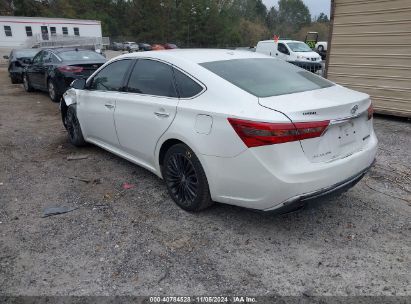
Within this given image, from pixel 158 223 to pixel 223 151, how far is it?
3.50 ft

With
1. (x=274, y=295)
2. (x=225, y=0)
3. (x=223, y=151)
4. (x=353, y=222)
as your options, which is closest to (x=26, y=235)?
(x=223, y=151)

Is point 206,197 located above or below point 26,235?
above

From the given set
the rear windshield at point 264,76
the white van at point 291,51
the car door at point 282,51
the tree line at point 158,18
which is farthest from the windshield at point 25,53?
the tree line at point 158,18

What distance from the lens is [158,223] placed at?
12.0 ft

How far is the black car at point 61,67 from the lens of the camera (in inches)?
375

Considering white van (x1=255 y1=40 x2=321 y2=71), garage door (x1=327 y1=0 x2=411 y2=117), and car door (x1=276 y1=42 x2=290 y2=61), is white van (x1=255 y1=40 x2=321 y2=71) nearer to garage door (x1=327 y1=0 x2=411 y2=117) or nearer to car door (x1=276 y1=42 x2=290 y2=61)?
car door (x1=276 y1=42 x2=290 y2=61)

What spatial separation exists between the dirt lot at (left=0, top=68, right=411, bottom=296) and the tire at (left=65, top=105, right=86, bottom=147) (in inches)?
37.3

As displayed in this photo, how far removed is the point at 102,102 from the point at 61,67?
217 inches

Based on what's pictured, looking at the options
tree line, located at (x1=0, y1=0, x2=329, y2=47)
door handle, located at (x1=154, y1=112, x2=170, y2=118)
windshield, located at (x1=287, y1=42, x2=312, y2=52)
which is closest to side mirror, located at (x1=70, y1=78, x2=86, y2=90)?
door handle, located at (x1=154, y1=112, x2=170, y2=118)

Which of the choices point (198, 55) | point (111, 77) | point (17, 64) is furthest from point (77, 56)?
point (198, 55)

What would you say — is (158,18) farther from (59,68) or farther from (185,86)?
(185,86)

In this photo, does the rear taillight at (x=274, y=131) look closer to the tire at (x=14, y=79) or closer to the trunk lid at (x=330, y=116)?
the trunk lid at (x=330, y=116)

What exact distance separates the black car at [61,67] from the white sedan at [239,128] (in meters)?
5.55

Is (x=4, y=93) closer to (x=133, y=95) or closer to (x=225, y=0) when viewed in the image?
(x=133, y=95)
